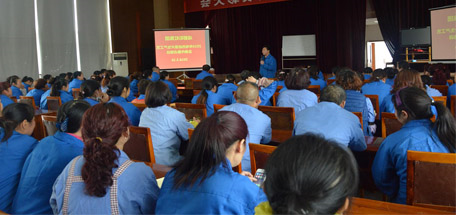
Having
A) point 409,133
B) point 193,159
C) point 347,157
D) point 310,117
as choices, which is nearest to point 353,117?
point 310,117

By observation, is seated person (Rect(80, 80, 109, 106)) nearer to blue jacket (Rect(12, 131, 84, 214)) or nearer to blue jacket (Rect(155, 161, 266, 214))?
blue jacket (Rect(12, 131, 84, 214))

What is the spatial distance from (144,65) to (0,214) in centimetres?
1087

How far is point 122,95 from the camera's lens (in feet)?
13.6

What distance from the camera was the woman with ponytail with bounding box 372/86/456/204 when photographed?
2035mm

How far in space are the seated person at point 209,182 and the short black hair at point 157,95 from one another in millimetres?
1775

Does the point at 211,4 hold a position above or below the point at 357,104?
above

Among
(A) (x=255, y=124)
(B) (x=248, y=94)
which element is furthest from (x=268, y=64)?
(A) (x=255, y=124)

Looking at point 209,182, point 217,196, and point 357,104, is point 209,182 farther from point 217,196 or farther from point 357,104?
point 357,104

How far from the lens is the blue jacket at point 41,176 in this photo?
1.99 m

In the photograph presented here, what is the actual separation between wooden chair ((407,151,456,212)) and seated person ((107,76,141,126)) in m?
2.60

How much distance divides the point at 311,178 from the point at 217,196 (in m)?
0.51

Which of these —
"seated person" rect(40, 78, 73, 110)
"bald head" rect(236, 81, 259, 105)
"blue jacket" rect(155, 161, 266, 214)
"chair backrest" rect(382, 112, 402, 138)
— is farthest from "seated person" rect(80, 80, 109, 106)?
"blue jacket" rect(155, 161, 266, 214)

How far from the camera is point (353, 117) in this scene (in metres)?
2.73

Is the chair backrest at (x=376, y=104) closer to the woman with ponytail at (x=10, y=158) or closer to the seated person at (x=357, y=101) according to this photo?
the seated person at (x=357, y=101)
